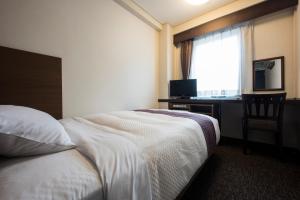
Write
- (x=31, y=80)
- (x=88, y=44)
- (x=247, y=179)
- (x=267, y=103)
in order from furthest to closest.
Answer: (x=88, y=44)
(x=267, y=103)
(x=31, y=80)
(x=247, y=179)

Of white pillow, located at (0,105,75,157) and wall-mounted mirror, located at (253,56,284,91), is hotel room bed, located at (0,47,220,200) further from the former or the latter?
wall-mounted mirror, located at (253,56,284,91)

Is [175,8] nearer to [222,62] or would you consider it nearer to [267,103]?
[222,62]

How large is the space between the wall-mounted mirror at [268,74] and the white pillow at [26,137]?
298 centimetres

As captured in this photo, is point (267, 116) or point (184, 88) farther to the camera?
point (184, 88)

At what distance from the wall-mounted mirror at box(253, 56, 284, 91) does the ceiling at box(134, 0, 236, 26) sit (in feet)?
4.36

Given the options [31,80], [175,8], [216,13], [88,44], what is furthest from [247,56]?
[31,80]

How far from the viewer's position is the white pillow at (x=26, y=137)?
550mm

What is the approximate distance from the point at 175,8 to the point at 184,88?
1641 mm

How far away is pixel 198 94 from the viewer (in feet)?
10.7

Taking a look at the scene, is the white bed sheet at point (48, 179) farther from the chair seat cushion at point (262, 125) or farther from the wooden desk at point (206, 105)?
the wooden desk at point (206, 105)

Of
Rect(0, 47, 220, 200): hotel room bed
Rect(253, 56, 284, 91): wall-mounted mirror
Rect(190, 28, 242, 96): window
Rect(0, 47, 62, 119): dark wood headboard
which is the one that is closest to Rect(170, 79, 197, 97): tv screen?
Rect(190, 28, 242, 96): window

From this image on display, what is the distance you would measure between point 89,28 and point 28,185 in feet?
7.54

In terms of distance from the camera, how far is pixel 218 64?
2992mm

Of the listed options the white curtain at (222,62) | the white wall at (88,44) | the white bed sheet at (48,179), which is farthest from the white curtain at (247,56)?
the white bed sheet at (48,179)
